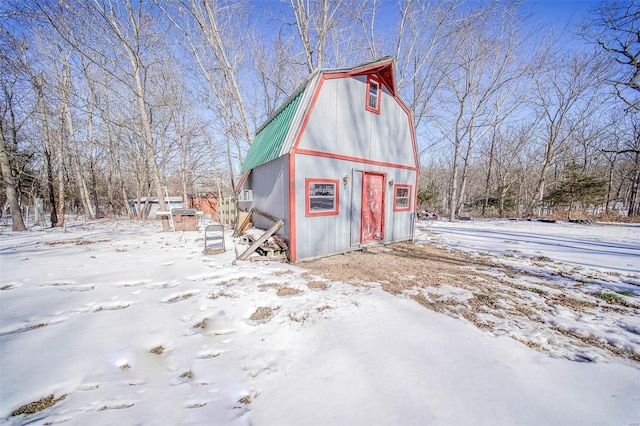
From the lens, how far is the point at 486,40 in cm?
1404

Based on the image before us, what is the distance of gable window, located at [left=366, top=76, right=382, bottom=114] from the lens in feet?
22.1

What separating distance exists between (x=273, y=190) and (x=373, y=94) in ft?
14.5

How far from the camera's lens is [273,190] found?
6.68 metres

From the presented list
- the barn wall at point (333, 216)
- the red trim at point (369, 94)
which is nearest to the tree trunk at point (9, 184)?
the barn wall at point (333, 216)

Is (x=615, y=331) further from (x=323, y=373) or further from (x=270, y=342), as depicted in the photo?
(x=270, y=342)

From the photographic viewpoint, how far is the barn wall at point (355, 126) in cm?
582

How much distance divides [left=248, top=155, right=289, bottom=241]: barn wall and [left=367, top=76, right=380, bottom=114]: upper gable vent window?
3.41 meters

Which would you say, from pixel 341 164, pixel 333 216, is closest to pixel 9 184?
pixel 333 216

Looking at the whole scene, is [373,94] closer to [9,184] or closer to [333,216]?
[333,216]

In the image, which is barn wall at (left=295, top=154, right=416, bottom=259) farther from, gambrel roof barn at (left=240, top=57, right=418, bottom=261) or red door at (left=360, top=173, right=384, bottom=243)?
red door at (left=360, top=173, right=384, bottom=243)

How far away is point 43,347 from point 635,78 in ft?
84.4

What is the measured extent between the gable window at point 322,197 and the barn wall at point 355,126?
2.89ft

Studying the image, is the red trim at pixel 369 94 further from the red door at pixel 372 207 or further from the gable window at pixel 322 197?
the gable window at pixel 322 197

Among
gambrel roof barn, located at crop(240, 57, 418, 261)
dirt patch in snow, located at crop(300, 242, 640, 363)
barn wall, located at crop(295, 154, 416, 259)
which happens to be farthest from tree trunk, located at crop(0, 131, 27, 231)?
dirt patch in snow, located at crop(300, 242, 640, 363)
